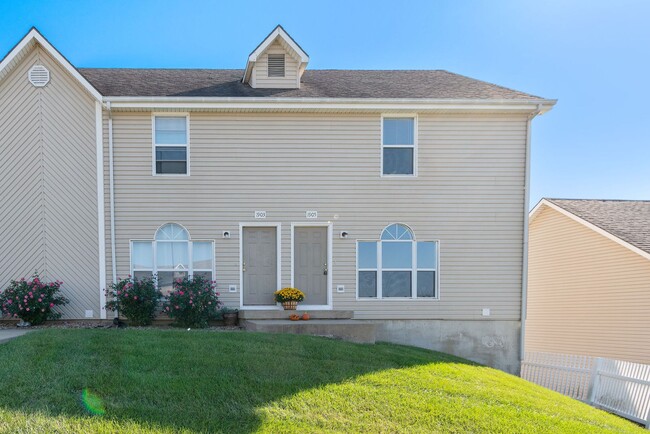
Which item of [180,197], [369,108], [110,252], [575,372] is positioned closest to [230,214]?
[180,197]

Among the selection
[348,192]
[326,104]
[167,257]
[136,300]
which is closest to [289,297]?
[348,192]

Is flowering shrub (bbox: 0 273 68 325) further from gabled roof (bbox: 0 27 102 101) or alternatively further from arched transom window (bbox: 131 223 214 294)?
gabled roof (bbox: 0 27 102 101)

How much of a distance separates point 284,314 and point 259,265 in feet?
4.74

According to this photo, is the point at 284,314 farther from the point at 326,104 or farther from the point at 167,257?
the point at 326,104

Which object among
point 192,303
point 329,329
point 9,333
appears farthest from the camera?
point 192,303

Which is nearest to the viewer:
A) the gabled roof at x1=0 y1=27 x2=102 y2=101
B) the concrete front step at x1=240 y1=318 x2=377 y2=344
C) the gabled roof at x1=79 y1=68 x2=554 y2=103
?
the concrete front step at x1=240 y1=318 x2=377 y2=344

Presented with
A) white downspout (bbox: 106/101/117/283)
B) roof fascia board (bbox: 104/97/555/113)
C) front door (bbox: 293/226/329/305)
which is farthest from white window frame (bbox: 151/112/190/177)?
front door (bbox: 293/226/329/305)

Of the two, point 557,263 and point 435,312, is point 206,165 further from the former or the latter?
point 557,263

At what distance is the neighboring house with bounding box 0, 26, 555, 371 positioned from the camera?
32.2 ft

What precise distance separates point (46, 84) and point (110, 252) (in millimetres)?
4279

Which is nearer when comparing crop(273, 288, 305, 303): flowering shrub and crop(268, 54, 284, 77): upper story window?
crop(273, 288, 305, 303): flowering shrub

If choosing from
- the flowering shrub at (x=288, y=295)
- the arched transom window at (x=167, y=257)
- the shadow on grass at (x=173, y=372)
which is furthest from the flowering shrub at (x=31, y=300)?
the flowering shrub at (x=288, y=295)

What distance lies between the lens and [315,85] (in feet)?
36.6

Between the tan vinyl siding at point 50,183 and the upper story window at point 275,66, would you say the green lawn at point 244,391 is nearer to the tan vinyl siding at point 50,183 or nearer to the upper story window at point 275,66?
the tan vinyl siding at point 50,183
